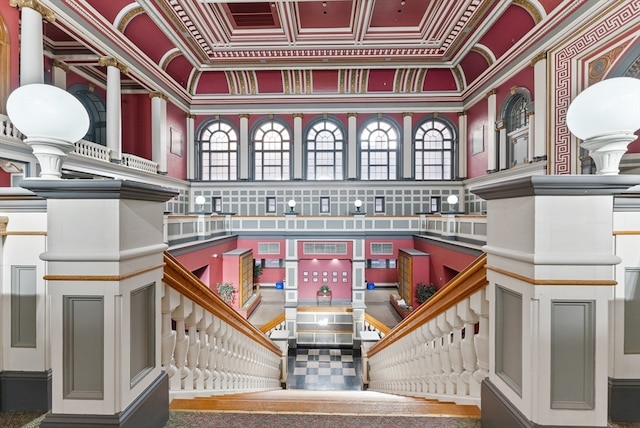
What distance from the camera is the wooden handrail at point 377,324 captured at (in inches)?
445

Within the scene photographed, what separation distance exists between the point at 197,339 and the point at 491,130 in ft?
54.7

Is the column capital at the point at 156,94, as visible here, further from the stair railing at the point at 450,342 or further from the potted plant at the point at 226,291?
the stair railing at the point at 450,342

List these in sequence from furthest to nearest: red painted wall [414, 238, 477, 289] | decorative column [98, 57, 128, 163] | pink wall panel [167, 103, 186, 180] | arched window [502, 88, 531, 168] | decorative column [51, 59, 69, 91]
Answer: pink wall panel [167, 103, 186, 180] < decorative column [51, 59, 69, 91] < arched window [502, 88, 531, 168] < decorative column [98, 57, 128, 163] < red painted wall [414, 238, 477, 289]

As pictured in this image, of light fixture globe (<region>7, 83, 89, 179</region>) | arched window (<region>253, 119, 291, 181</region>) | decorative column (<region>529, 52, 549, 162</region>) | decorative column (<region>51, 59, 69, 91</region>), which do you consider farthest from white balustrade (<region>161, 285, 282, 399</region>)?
arched window (<region>253, 119, 291, 181</region>)

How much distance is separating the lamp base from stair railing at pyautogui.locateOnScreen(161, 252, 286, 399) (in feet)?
8.50

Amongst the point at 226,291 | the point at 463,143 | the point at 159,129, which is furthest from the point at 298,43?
the point at 226,291

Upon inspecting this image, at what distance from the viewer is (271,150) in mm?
19500

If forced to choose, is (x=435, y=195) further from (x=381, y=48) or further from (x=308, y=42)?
(x=308, y=42)

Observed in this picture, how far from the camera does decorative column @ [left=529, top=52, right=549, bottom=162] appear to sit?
460 inches

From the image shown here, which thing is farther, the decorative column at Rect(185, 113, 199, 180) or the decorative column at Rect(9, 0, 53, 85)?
the decorative column at Rect(185, 113, 199, 180)

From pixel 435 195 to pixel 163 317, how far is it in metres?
18.9

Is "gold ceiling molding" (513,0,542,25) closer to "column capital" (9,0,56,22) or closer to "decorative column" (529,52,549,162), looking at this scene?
"decorative column" (529,52,549,162)

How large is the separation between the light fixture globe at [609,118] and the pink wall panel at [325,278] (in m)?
12.8

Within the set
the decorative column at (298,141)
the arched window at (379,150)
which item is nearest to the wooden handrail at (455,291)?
the decorative column at (298,141)
